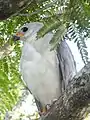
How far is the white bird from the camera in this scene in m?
2.74

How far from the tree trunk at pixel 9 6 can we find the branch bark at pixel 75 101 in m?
0.43

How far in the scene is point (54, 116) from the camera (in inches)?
64.8

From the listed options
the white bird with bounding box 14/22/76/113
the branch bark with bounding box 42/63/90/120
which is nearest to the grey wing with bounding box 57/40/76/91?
the white bird with bounding box 14/22/76/113

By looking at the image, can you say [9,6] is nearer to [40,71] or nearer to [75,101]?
[75,101]

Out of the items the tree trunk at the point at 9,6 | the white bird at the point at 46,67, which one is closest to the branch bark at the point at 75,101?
the tree trunk at the point at 9,6

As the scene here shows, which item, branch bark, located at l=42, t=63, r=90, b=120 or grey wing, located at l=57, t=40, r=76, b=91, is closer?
branch bark, located at l=42, t=63, r=90, b=120

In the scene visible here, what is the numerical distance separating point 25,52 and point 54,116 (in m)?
1.25

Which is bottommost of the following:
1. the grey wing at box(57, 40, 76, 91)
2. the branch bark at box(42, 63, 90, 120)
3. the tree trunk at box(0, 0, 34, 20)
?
the branch bark at box(42, 63, 90, 120)

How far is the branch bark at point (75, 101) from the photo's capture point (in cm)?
145

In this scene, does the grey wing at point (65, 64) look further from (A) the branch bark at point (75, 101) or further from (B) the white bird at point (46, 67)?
(A) the branch bark at point (75, 101)

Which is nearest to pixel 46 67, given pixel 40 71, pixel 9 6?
pixel 40 71

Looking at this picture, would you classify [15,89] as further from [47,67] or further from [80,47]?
[80,47]

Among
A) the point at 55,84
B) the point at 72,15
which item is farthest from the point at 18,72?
the point at 72,15

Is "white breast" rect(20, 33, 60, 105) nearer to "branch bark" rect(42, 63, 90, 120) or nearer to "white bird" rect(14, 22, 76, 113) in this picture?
"white bird" rect(14, 22, 76, 113)
